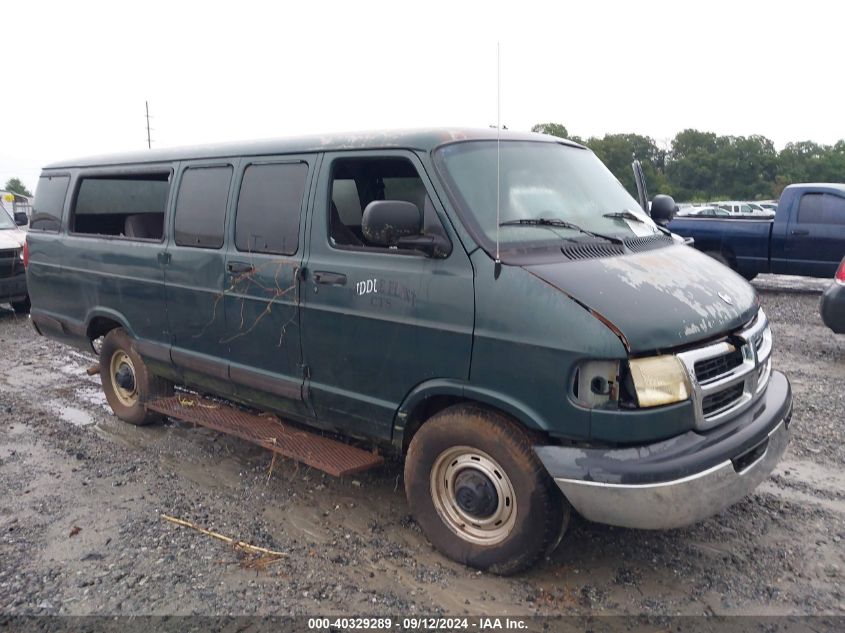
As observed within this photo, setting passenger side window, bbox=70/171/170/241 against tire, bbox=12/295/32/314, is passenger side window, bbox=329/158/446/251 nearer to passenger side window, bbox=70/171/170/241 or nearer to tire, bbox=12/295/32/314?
passenger side window, bbox=70/171/170/241

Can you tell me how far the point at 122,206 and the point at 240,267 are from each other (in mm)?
2000

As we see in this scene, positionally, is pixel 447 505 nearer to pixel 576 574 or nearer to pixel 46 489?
pixel 576 574

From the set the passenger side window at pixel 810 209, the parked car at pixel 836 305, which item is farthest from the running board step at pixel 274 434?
the passenger side window at pixel 810 209

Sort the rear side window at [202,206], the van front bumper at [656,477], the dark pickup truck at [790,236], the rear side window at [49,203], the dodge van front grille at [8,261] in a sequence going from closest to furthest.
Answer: the van front bumper at [656,477] < the rear side window at [202,206] < the rear side window at [49,203] < the dodge van front grille at [8,261] < the dark pickup truck at [790,236]

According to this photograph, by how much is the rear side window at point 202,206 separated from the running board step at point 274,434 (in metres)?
1.25

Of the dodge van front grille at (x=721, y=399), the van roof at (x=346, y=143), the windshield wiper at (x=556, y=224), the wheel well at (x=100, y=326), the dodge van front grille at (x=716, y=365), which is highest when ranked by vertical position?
the van roof at (x=346, y=143)

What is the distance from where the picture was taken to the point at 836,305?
7.27 meters

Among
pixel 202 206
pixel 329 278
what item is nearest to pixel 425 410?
pixel 329 278

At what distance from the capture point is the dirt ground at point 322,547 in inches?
133

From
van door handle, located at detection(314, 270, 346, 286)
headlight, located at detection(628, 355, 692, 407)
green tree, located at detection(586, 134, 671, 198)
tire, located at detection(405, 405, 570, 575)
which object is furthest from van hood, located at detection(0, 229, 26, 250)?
green tree, located at detection(586, 134, 671, 198)

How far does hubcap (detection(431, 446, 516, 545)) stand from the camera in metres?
3.50

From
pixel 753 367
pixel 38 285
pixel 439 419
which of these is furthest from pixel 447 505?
pixel 38 285

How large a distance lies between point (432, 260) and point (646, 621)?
6.48 feet

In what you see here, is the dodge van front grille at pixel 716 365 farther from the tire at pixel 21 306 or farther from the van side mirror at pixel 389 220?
the tire at pixel 21 306
